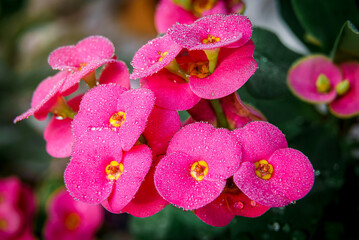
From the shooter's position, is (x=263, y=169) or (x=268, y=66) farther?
(x=268, y=66)

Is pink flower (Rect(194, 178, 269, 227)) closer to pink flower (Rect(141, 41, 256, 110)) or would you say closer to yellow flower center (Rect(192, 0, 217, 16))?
pink flower (Rect(141, 41, 256, 110))

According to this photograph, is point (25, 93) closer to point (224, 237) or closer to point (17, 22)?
point (17, 22)

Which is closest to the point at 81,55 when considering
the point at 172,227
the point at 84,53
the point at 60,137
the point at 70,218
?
the point at 84,53

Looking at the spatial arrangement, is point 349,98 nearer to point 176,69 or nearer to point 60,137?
point 176,69

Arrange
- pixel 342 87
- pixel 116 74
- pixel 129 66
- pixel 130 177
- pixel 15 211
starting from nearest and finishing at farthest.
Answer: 1. pixel 130 177
2. pixel 116 74
3. pixel 342 87
4. pixel 129 66
5. pixel 15 211

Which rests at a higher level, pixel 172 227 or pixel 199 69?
pixel 199 69

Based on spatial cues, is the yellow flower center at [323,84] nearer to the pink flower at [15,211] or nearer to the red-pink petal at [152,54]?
the red-pink petal at [152,54]

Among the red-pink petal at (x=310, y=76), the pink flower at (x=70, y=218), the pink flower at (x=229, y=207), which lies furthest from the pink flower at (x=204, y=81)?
the pink flower at (x=70, y=218)

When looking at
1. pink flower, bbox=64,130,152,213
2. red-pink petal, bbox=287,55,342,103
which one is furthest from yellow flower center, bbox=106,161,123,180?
red-pink petal, bbox=287,55,342,103
